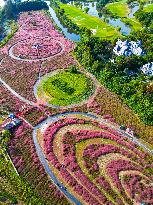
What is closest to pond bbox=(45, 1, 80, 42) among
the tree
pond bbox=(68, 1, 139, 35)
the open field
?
pond bbox=(68, 1, 139, 35)

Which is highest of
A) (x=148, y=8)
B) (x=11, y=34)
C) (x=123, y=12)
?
(x=11, y=34)

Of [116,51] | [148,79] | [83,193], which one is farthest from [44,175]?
[116,51]

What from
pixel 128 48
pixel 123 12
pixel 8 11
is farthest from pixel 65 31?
pixel 128 48

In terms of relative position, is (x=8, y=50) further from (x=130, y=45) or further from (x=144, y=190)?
(x=144, y=190)

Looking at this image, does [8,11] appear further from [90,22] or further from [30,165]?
[30,165]

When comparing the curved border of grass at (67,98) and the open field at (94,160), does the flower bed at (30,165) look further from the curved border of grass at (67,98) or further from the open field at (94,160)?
the curved border of grass at (67,98)

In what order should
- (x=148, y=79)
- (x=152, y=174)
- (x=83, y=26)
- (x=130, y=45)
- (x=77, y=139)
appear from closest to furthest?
(x=152, y=174), (x=77, y=139), (x=148, y=79), (x=130, y=45), (x=83, y=26)
